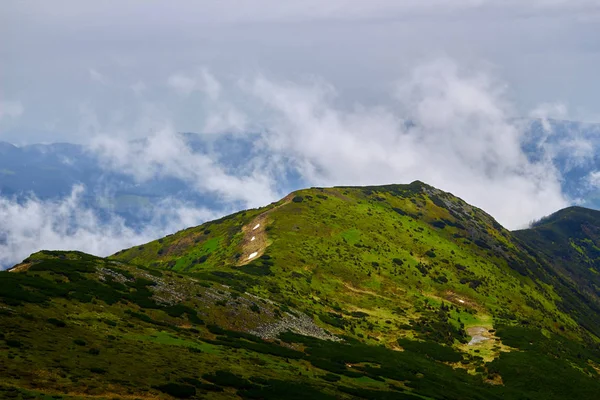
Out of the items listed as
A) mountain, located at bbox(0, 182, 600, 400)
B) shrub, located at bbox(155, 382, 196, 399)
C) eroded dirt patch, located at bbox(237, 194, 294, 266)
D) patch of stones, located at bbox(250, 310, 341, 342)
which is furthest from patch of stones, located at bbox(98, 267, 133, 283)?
eroded dirt patch, located at bbox(237, 194, 294, 266)

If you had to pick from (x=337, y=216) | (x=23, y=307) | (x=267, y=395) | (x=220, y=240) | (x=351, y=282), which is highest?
(x=337, y=216)

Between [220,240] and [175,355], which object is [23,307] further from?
[220,240]

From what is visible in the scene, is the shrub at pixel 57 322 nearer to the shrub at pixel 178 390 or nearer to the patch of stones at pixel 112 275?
the shrub at pixel 178 390

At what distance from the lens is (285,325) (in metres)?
84.4

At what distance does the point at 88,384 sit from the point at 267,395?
15154 mm

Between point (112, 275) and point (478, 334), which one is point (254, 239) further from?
point (112, 275)

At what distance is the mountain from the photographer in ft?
139

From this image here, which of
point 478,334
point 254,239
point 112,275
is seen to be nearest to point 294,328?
point 112,275

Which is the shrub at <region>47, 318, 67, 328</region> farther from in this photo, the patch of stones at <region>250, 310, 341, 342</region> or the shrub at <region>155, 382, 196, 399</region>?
the patch of stones at <region>250, 310, 341, 342</region>

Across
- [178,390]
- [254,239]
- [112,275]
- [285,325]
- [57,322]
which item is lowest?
[178,390]

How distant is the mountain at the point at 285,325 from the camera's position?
139ft

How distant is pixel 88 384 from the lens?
35250 millimetres

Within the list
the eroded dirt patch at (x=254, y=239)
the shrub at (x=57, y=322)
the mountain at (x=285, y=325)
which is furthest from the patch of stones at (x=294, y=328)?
the eroded dirt patch at (x=254, y=239)

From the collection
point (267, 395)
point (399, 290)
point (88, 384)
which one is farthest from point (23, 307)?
point (399, 290)
